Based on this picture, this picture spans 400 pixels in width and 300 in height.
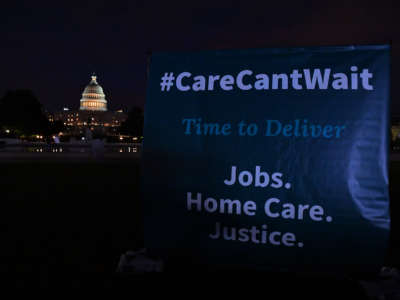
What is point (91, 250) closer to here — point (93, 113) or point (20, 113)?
point (20, 113)

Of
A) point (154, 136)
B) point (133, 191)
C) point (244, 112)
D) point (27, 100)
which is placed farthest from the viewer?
point (27, 100)

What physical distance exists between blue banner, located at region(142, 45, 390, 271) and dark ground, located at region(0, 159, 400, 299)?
0.39 metres

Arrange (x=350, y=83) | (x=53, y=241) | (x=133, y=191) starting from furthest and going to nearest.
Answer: (x=133, y=191)
(x=53, y=241)
(x=350, y=83)

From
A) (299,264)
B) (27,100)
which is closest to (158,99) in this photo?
(299,264)

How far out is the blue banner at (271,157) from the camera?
2.73m

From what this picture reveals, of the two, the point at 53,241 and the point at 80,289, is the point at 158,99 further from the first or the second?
the point at 53,241

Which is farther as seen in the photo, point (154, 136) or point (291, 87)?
point (154, 136)

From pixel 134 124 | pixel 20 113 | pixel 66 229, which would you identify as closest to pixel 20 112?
pixel 20 113

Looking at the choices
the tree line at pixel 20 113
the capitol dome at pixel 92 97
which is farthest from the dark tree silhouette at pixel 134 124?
the capitol dome at pixel 92 97

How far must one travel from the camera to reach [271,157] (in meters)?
2.88

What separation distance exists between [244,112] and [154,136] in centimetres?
81

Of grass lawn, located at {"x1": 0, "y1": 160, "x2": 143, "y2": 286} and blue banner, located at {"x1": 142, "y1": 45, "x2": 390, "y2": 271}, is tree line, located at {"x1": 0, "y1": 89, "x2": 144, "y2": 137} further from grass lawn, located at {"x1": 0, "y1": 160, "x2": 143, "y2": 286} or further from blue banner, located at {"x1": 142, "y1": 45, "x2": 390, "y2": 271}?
blue banner, located at {"x1": 142, "y1": 45, "x2": 390, "y2": 271}

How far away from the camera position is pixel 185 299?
3016 millimetres

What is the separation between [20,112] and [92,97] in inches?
3515
